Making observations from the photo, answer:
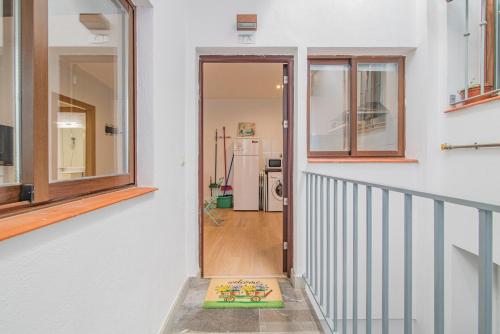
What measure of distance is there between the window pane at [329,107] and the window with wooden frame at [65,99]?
174 cm

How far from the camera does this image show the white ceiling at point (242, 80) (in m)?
4.44

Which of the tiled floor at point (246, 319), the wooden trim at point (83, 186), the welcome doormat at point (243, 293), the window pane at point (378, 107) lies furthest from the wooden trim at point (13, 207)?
the window pane at point (378, 107)

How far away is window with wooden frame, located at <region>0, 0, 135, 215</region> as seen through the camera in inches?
32.4

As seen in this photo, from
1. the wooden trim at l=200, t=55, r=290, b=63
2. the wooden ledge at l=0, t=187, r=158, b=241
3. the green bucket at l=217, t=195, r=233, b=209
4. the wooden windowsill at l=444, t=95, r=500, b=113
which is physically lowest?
the green bucket at l=217, t=195, r=233, b=209

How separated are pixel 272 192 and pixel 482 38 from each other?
13.6 feet

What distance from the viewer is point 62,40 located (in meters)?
1.12

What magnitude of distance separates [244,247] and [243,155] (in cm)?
289

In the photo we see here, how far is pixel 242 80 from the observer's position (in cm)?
516

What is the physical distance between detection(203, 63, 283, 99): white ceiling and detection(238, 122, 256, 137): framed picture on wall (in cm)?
61

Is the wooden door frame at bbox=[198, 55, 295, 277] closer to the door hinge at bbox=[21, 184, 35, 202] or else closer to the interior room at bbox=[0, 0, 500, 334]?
the interior room at bbox=[0, 0, 500, 334]

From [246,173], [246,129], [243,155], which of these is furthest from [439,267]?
[246,129]

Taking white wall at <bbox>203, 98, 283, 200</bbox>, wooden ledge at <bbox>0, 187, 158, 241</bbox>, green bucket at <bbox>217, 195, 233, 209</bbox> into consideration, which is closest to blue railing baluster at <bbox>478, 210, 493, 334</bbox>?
wooden ledge at <bbox>0, 187, 158, 241</bbox>

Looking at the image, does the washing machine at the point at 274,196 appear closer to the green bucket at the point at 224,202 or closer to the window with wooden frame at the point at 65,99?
the green bucket at the point at 224,202

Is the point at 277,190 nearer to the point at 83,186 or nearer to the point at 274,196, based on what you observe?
the point at 274,196
